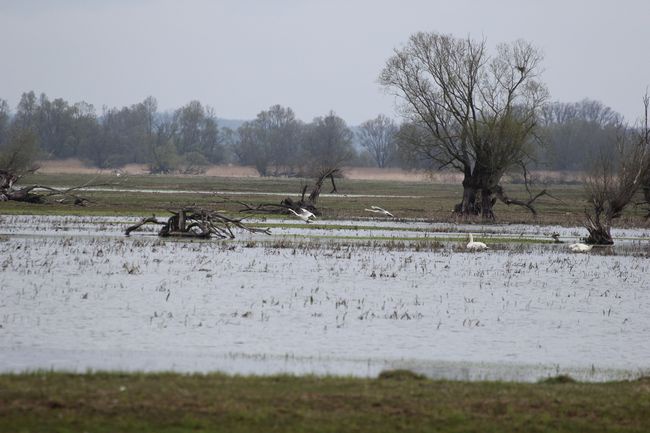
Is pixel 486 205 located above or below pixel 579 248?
above

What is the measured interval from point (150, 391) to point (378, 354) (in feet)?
15.7

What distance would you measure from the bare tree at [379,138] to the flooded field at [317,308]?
5978 inches

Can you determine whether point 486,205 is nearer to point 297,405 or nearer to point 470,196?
point 470,196

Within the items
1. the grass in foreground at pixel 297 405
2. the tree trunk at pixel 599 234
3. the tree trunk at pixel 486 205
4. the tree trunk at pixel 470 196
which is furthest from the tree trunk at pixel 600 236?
the grass in foreground at pixel 297 405

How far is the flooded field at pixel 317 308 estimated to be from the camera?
1358cm

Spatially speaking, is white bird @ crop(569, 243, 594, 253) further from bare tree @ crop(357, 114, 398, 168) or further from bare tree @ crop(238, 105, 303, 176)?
bare tree @ crop(357, 114, 398, 168)

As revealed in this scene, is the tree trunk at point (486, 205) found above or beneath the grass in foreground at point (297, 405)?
above

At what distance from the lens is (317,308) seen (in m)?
18.7

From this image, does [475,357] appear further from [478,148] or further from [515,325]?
[478,148]

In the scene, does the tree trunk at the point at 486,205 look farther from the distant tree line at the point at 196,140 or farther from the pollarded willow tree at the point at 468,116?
the distant tree line at the point at 196,140

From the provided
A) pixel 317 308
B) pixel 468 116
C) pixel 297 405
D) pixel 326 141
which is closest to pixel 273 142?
pixel 326 141

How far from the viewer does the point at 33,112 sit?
6083 inches

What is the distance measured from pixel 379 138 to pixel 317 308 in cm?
17377

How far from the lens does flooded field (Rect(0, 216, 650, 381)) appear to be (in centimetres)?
1358
